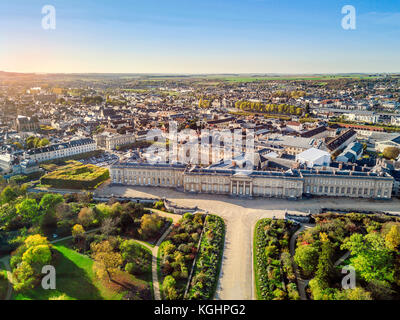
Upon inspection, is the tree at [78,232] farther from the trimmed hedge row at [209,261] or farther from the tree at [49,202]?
the trimmed hedge row at [209,261]

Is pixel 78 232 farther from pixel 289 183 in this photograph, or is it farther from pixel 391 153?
pixel 391 153

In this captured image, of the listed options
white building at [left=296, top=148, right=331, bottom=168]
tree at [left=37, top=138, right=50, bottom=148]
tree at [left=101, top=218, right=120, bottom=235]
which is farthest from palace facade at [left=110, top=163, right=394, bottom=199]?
tree at [left=37, top=138, right=50, bottom=148]

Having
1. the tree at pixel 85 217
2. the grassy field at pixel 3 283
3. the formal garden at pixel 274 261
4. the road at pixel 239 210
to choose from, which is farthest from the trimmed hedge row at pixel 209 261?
the grassy field at pixel 3 283

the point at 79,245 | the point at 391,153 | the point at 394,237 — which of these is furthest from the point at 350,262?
the point at 391,153

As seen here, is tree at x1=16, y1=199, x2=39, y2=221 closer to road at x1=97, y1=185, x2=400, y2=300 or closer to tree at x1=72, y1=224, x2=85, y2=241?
tree at x1=72, y1=224, x2=85, y2=241

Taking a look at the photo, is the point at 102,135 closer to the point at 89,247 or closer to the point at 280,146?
the point at 280,146
